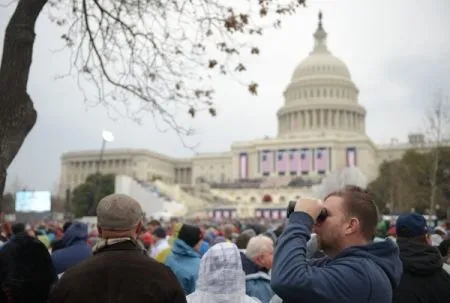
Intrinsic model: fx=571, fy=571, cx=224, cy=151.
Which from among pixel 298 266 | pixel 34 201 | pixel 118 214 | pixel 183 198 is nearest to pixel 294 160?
pixel 183 198

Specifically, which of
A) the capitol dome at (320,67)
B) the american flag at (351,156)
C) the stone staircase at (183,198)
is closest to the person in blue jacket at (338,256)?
the stone staircase at (183,198)

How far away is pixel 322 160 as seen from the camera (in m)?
97.9

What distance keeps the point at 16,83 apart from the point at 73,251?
1.83 meters

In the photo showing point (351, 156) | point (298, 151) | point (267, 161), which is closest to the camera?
point (351, 156)

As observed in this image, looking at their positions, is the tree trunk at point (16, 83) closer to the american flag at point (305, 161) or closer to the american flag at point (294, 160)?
the american flag at point (294, 160)

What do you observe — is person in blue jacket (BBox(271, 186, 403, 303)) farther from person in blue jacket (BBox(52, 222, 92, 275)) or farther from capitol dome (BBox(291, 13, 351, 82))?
capitol dome (BBox(291, 13, 351, 82))

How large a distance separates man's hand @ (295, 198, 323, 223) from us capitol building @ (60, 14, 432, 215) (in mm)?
78366

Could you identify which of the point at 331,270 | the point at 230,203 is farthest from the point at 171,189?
the point at 331,270

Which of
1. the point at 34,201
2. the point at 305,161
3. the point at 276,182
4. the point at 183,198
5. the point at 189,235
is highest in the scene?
the point at 305,161

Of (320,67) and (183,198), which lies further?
(320,67)

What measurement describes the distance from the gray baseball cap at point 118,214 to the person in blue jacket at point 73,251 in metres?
2.95

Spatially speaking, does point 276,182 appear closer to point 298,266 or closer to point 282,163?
point 282,163

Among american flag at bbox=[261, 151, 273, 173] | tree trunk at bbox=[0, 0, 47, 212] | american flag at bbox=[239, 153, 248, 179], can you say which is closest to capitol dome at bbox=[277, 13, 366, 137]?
american flag at bbox=[261, 151, 273, 173]

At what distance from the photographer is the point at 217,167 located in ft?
395
